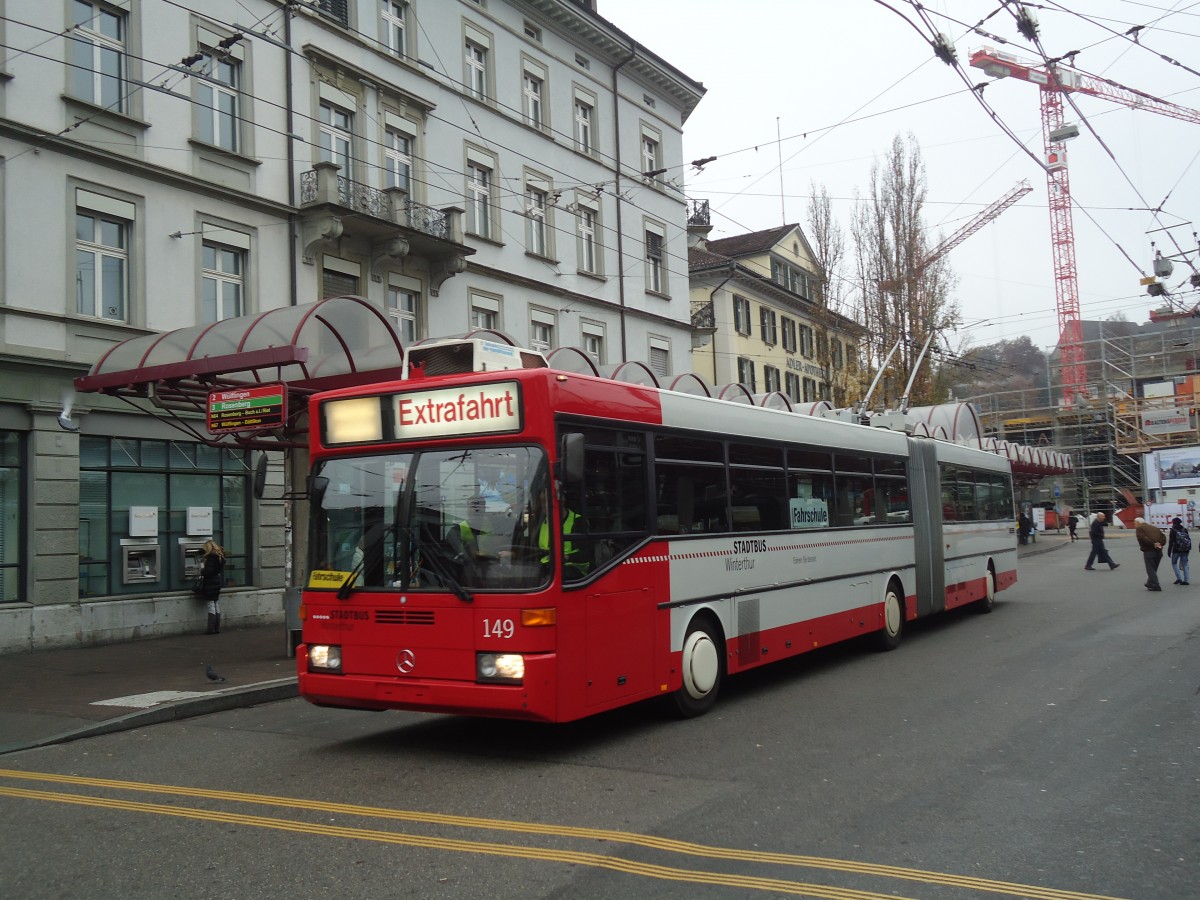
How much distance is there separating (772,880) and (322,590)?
181 inches

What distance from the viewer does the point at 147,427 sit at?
17.8 m

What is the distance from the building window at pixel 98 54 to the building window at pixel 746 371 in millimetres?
32478

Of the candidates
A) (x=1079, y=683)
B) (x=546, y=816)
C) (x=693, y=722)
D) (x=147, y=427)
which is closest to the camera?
(x=546, y=816)

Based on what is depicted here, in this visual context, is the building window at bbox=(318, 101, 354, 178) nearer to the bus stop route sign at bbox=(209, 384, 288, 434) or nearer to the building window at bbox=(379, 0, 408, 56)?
the building window at bbox=(379, 0, 408, 56)

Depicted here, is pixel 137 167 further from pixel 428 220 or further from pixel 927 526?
pixel 927 526

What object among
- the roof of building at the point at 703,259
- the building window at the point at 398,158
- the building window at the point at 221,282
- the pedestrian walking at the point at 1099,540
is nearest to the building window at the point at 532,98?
the building window at the point at 398,158

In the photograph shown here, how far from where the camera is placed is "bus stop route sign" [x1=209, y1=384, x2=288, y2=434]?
12.9 meters

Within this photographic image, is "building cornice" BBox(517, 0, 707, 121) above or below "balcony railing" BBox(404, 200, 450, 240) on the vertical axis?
above

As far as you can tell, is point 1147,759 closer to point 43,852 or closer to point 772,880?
point 772,880

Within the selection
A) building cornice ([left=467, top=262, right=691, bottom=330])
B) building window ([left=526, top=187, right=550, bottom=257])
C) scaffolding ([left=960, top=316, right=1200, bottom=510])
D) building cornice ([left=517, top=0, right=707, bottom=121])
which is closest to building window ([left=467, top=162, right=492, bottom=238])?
building cornice ([left=467, top=262, right=691, bottom=330])

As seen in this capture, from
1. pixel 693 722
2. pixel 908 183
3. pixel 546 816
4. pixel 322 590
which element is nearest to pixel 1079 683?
pixel 693 722

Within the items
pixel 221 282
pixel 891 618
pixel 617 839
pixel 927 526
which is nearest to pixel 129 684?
pixel 617 839

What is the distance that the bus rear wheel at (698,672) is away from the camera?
30.4 feet

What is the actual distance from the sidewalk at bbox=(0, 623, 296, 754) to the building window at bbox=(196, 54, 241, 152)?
30.0ft
